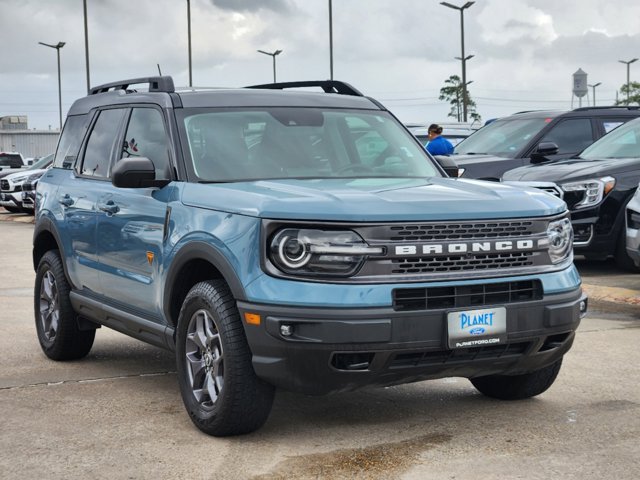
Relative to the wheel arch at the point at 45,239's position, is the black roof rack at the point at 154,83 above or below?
above

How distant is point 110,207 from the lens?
668cm

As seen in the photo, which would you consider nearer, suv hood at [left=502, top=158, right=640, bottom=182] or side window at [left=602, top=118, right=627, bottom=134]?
suv hood at [left=502, top=158, right=640, bottom=182]

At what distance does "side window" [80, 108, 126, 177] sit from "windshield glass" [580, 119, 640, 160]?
7135 mm

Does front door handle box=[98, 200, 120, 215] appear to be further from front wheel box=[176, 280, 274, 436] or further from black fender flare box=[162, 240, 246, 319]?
front wheel box=[176, 280, 274, 436]

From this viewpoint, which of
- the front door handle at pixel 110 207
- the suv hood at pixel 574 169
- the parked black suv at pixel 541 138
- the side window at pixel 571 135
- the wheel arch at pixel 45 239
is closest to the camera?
the front door handle at pixel 110 207

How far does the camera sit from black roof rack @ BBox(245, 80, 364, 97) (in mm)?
7434

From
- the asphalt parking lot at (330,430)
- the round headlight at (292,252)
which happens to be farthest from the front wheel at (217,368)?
the round headlight at (292,252)

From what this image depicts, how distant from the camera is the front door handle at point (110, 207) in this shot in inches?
260

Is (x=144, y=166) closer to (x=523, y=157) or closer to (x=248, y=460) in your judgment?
(x=248, y=460)

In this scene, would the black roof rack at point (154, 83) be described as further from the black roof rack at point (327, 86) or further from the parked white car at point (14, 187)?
the parked white car at point (14, 187)

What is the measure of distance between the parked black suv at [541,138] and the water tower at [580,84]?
69534 mm

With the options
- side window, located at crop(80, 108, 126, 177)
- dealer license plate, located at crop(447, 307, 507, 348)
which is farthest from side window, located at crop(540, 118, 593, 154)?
dealer license plate, located at crop(447, 307, 507, 348)

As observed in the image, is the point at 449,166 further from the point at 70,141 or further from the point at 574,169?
the point at 574,169

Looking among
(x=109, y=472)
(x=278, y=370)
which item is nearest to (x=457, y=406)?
(x=278, y=370)
